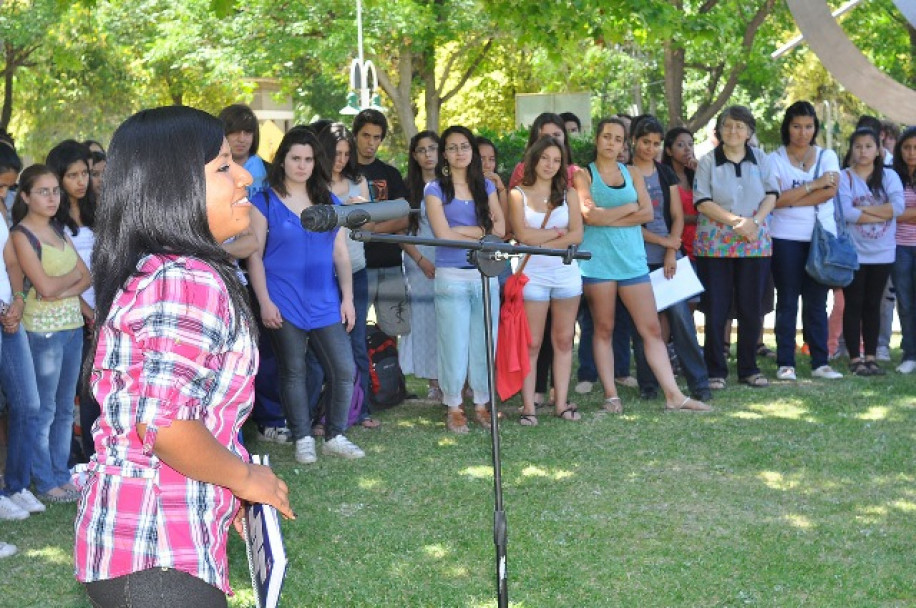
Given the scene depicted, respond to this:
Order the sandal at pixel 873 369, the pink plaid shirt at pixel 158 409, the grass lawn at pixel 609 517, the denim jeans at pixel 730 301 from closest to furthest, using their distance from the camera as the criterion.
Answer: the pink plaid shirt at pixel 158 409 < the grass lawn at pixel 609 517 < the denim jeans at pixel 730 301 < the sandal at pixel 873 369

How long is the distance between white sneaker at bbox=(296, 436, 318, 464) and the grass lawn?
0.27 feet

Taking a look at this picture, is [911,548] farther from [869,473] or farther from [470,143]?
[470,143]

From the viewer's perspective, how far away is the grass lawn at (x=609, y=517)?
511 centimetres

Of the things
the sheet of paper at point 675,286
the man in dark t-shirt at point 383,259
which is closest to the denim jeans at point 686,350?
the sheet of paper at point 675,286

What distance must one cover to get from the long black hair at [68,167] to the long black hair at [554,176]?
9.48ft

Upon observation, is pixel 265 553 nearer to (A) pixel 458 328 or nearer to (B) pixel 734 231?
(A) pixel 458 328

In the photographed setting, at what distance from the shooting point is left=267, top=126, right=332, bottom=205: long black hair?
723cm

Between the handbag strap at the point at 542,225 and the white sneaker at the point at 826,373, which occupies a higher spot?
the handbag strap at the point at 542,225

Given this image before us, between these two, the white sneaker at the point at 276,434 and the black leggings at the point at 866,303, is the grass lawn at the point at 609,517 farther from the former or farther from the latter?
the black leggings at the point at 866,303

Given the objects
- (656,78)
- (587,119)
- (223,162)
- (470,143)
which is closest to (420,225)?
(470,143)

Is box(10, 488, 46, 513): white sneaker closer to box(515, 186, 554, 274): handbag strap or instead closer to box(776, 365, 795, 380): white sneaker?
box(515, 186, 554, 274): handbag strap

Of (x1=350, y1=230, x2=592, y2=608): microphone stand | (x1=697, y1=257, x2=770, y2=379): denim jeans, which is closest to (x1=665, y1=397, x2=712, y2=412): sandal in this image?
(x1=697, y1=257, x2=770, y2=379): denim jeans

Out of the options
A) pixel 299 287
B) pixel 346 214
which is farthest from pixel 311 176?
pixel 346 214

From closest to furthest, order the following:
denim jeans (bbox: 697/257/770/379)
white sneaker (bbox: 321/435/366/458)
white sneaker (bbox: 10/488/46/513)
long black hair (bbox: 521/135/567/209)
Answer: white sneaker (bbox: 10/488/46/513) → white sneaker (bbox: 321/435/366/458) → long black hair (bbox: 521/135/567/209) → denim jeans (bbox: 697/257/770/379)
